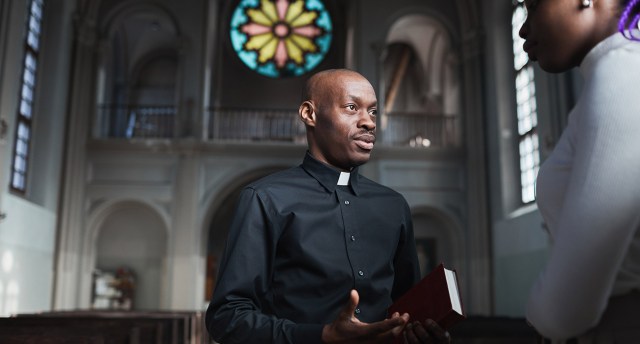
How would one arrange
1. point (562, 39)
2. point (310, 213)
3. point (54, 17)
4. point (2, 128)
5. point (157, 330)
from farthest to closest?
point (54, 17) < point (2, 128) < point (157, 330) < point (310, 213) < point (562, 39)

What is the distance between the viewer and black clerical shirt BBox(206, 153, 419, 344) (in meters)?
1.74

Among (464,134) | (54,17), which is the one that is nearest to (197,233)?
(54,17)

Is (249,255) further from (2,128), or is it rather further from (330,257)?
(2,128)

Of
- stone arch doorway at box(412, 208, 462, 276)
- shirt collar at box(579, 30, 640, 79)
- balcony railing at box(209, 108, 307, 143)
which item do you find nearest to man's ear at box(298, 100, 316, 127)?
shirt collar at box(579, 30, 640, 79)

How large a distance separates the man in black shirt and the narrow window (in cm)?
1112

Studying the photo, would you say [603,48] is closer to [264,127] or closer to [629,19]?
[629,19]

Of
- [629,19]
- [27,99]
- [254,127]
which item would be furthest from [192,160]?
[629,19]

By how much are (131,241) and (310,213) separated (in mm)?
14207

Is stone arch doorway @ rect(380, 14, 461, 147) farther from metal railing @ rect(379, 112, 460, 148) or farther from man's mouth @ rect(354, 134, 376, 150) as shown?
man's mouth @ rect(354, 134, 376, 150)

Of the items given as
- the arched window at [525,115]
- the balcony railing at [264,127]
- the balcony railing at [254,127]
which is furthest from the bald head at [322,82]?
the balcony railing at [254,127]

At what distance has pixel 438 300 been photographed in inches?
57.4

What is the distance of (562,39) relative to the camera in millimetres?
A: 1156

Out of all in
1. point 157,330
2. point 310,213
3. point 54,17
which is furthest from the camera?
point 54,17

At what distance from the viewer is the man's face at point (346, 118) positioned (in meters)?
1.91
